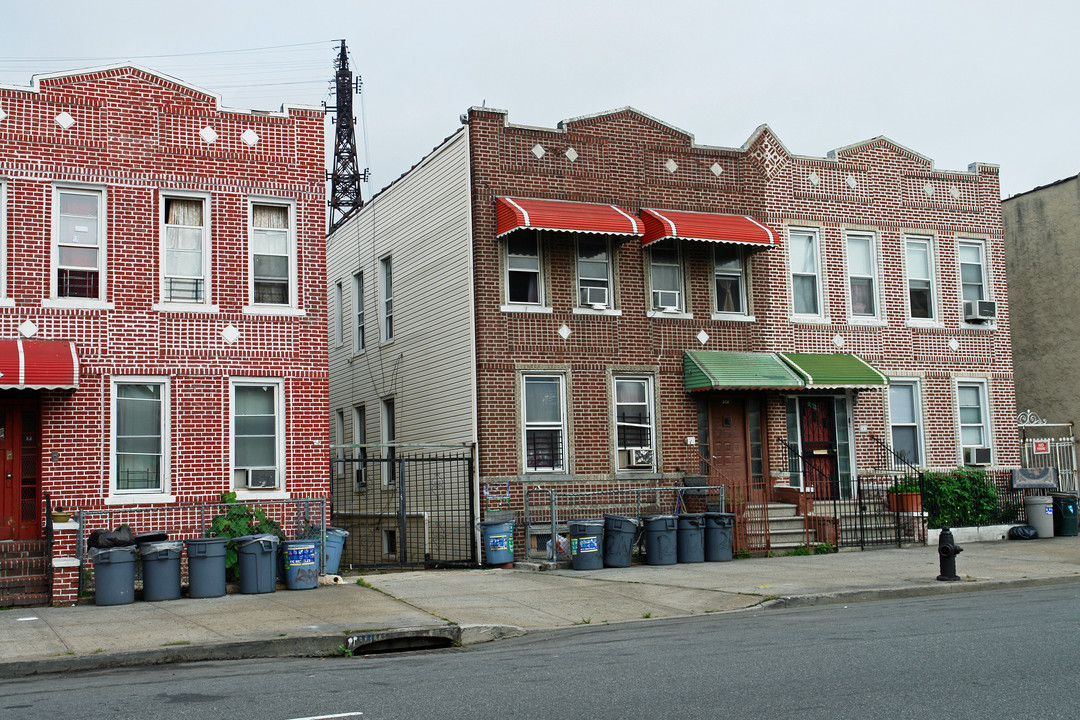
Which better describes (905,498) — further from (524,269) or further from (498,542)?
(524,269)

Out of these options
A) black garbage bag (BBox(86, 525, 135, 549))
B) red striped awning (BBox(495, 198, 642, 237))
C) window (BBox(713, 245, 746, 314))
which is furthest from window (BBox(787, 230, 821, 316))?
black garbage bag (BBox(86, 525, 135, 549))

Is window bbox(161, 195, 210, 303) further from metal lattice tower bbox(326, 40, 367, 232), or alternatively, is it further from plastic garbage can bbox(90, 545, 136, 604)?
metal lattice tower bbox(326, 40, 367, 232)

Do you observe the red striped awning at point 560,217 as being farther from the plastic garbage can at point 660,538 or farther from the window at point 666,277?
the plastic garbage can at point 660,538

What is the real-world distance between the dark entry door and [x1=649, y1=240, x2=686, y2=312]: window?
352cm

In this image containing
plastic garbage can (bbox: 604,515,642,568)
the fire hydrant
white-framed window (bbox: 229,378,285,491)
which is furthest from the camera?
plastic garbage can (bbox: 604,515,642,568)

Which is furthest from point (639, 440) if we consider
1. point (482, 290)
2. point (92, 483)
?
point (92, 483)

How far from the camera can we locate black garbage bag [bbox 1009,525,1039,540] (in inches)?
902

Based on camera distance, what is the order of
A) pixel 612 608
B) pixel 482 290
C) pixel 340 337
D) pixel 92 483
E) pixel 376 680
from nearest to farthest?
pixel 376 680 < pixel 612 608 < pixel 92 483 < pixel 482 290 < pixel 340 337

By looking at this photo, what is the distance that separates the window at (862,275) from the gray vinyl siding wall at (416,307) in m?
8.73

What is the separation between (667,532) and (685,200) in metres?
7.12

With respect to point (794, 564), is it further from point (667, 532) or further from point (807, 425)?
point (807, 425)

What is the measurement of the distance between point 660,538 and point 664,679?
10.5 metres

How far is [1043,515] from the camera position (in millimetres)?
23141

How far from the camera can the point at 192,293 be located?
59.3ft
